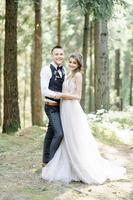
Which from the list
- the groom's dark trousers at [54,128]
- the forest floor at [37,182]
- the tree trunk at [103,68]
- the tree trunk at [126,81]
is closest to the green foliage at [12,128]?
the forest floor at [37,182]

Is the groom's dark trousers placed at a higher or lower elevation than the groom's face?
lower

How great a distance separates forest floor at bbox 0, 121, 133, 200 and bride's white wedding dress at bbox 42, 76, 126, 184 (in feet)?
0.58

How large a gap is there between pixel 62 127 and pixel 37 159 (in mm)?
1637

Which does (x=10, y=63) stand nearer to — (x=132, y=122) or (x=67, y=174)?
(x=132, y=122)

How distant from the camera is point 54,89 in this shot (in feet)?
24.9

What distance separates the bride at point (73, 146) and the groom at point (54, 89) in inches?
3.7

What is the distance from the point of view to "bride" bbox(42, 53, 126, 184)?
7.44m

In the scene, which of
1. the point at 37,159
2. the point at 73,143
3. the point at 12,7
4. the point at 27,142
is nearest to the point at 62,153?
the point at 73,143

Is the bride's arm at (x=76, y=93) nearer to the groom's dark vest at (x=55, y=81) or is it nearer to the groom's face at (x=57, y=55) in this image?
the groom's dark vest at (x=55, y=81)

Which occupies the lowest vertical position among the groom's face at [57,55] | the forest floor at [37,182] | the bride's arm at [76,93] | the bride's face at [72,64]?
the forest floor at [37,182]

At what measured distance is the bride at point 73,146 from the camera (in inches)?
293

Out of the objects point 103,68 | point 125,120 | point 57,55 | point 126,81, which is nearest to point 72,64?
point 57,55

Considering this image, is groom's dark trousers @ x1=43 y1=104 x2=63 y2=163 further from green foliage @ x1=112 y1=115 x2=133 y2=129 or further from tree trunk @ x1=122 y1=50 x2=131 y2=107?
tree trunk @ x1=122 y1=50 x2=131 y2=107

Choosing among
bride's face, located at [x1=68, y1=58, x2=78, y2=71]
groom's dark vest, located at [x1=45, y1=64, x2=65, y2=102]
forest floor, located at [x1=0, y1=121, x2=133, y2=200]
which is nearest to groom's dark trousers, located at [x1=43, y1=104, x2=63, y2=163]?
groom's dark vest, located at [x1=45, y1=64, x2=65, y2=102]
